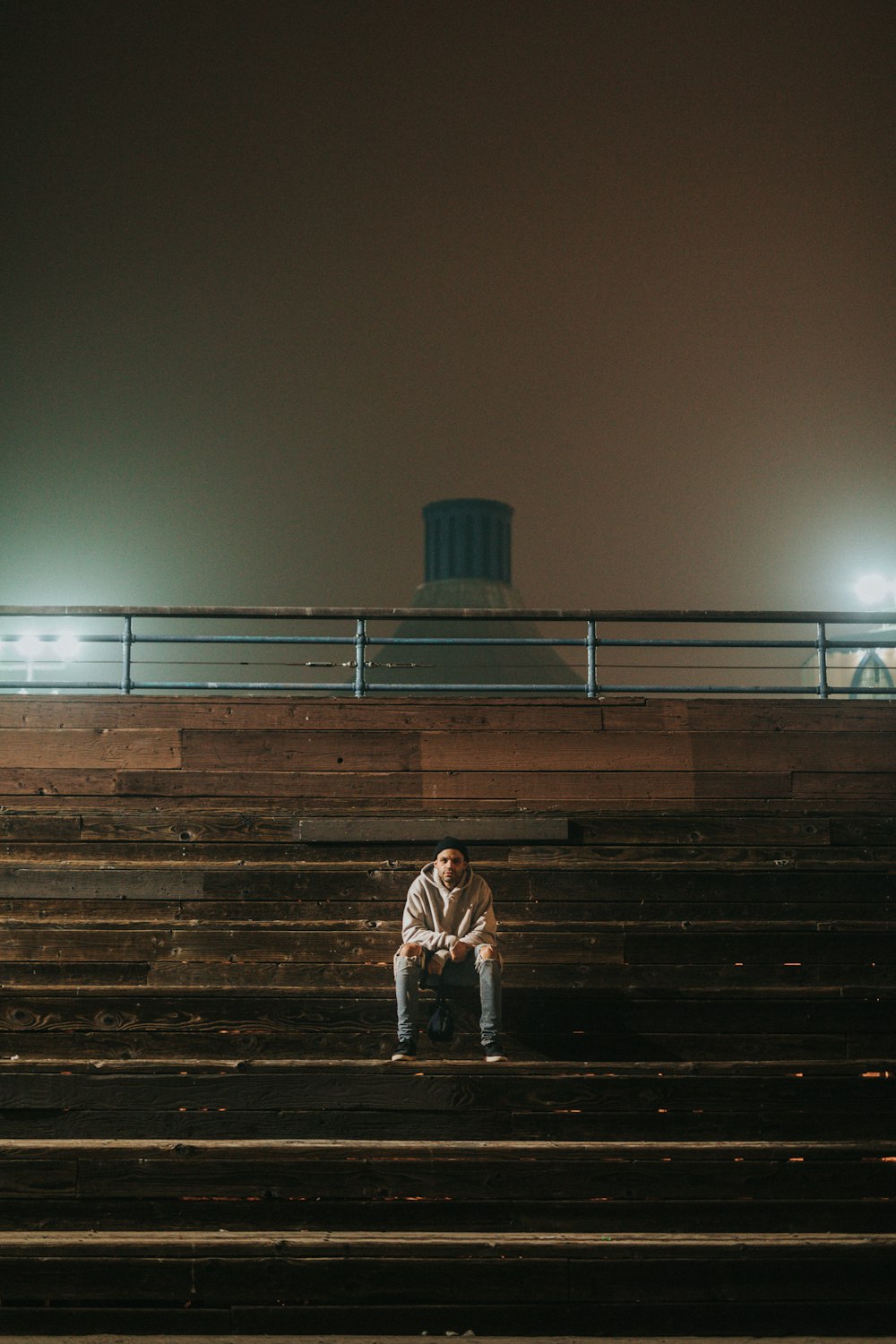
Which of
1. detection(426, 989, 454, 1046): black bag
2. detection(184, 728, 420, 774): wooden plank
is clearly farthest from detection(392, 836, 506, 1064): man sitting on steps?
detection(184, 728, 420, 774): wooden plank

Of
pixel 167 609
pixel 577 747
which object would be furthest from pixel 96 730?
pixel 577 747

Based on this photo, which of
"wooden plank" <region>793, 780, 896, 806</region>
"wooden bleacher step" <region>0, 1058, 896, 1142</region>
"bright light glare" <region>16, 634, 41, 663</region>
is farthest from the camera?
"bright light glare" <region>16, 634, 41, 663</region>

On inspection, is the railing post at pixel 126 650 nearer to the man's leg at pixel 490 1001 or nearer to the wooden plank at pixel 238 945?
the wooden plank at pixel 238 945

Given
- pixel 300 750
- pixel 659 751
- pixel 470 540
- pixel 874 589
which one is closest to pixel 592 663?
pixel 659 751

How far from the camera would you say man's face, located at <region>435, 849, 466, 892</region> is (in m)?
8.10

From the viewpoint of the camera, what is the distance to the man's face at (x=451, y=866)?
26.6 feet

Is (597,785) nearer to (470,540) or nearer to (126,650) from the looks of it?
(126,650)

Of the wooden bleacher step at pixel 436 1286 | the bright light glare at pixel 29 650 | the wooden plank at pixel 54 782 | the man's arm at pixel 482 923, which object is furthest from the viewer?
the bright light glare at pixel 29 650

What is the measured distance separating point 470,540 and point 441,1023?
10018cm

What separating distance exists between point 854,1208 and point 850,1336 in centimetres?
68

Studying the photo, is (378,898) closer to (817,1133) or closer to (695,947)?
(695,947)

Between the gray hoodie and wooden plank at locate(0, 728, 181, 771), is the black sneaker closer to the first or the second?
the gray hoodie

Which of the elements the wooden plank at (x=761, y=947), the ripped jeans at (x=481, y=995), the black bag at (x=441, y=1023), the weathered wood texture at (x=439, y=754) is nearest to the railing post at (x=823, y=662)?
the weathered wood texture at (x=439, y=754)

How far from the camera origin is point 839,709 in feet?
34.0
